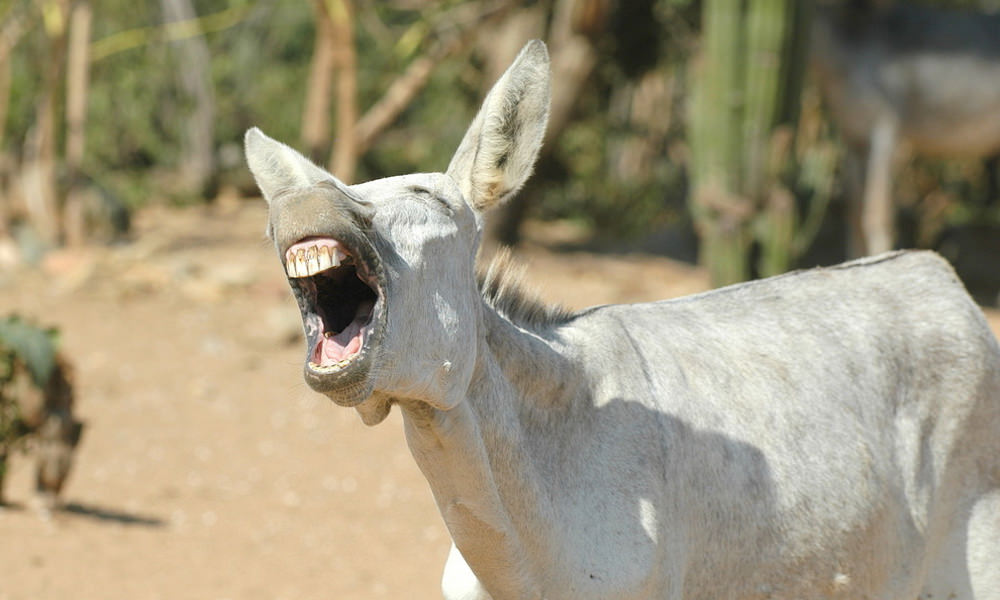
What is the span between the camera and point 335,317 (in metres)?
2.61

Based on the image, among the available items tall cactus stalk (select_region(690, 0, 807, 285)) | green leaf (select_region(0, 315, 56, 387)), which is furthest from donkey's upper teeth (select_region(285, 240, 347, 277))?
→ tall cactus stalk (select_region(690, 0, 807, 285))

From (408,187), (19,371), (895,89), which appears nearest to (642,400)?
(408,187)

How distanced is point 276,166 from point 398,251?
1.33 ft

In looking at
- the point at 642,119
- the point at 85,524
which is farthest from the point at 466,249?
the point at 642,119

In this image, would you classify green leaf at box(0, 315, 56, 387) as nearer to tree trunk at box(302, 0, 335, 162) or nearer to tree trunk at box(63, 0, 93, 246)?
tree trunk at box(302, 0, 335, 162)

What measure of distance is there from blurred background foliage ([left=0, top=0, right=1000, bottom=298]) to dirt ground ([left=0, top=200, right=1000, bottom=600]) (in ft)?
3.92

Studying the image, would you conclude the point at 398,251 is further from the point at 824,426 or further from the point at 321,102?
the point at 321,102

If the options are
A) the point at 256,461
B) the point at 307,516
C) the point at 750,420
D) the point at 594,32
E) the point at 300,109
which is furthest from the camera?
the point at 300,109

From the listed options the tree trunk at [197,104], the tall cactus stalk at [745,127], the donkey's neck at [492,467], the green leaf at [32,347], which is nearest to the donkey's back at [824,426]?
the donkey's neck at [492,467]

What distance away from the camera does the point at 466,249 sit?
281 cm

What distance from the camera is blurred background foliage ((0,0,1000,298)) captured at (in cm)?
1047

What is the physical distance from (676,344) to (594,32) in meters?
7.90

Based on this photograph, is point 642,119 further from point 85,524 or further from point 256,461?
point 85,524

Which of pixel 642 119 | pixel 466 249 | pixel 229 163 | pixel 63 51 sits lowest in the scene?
pixel 229 163
